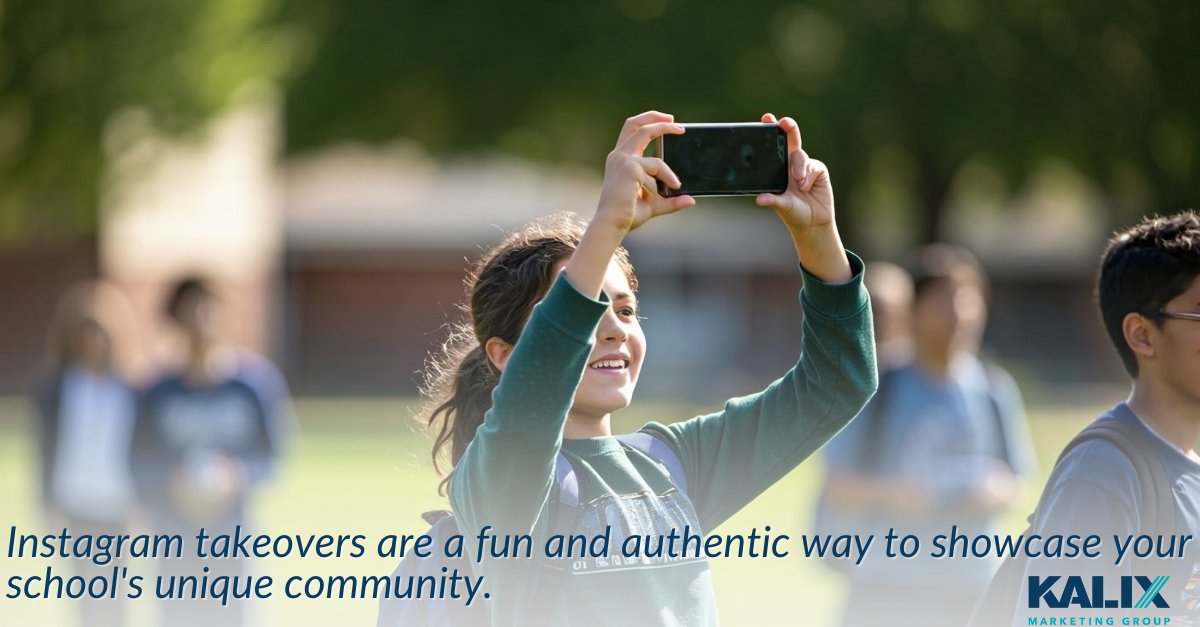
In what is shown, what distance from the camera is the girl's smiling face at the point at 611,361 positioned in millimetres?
2752

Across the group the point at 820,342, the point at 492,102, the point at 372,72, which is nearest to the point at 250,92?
the point at 372,72

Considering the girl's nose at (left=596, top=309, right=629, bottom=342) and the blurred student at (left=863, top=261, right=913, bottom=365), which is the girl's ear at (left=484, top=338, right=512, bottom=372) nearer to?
the girl's nose at (left=596, top=309, right=629, bottom=342)

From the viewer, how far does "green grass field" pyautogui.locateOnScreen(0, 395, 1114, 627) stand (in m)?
7.65

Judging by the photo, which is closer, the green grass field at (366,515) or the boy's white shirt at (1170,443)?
the boy's white shirt at (1170,443)

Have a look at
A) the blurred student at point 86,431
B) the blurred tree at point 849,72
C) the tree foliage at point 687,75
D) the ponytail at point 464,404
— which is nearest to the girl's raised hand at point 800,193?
the ponytail at point 464,404

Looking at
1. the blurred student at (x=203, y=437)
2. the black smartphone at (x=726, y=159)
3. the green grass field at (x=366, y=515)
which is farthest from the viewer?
the green grass field at (x=366, y=515)

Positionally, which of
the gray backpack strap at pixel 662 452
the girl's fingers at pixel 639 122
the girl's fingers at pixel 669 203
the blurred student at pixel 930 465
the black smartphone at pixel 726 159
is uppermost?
the blurred student at pixel 930 465

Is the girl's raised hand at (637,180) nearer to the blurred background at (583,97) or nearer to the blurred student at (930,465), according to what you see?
the blurred student at (930,465)

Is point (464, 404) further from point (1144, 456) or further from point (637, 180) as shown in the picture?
point (1144, 456)

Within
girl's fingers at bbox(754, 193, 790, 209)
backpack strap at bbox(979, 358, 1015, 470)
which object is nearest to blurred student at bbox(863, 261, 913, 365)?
backpack strap at bbox(979, 358, 1015, 470)

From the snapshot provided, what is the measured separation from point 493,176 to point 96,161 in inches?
750

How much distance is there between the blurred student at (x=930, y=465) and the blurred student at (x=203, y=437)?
272 centimetres

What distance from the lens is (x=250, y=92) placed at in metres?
22.8

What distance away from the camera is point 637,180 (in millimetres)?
2486
